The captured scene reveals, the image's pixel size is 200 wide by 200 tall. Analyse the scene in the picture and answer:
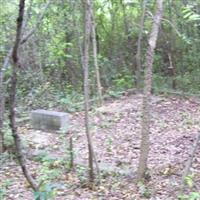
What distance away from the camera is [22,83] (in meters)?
11.2

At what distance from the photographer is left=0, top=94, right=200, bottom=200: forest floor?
5723mm

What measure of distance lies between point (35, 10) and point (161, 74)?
16.0 ft

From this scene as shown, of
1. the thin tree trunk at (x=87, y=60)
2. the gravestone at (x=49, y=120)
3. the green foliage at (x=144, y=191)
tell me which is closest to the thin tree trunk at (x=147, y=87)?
the green foliage at (x=144, y=191)

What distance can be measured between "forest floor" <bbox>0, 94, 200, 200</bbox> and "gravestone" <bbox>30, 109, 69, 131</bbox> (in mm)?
171

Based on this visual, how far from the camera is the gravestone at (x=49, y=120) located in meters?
8.46

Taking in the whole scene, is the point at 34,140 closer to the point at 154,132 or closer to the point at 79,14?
the point at 154,132

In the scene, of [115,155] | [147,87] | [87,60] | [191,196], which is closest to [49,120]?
[115,155]

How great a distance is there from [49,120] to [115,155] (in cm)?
201

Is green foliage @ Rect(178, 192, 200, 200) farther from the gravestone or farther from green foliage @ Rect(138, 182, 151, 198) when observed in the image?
the gravestone

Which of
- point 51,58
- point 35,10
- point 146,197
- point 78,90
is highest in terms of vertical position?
point 35,10

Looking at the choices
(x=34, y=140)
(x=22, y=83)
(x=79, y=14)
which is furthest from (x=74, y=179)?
(x=79, y=14)

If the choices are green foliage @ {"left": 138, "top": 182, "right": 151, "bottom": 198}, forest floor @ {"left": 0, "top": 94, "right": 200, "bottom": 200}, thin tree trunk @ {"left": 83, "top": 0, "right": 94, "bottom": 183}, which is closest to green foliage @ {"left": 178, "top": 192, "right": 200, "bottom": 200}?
forest floor @ {"left": 0, "top": 94, "right": 200, "bottom": 200}

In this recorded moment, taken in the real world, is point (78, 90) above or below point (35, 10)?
below

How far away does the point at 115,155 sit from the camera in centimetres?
Result: 712
